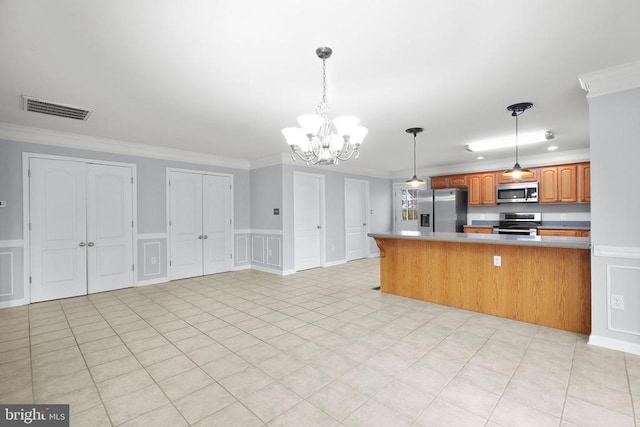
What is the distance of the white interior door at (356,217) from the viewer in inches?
301

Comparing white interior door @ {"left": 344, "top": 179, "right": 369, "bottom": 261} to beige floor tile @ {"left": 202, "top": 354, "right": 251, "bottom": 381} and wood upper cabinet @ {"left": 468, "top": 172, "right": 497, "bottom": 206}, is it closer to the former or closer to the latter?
wood upper cabinet @ {"left": 468, "top": 172, "right": 497, "bottom": 206}

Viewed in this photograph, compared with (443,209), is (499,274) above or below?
below

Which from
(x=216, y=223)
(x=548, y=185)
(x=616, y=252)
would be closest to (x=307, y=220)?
(x=216, y=223)

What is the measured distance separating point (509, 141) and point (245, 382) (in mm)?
5171

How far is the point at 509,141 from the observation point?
194 inches

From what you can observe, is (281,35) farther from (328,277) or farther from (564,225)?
(564,225)

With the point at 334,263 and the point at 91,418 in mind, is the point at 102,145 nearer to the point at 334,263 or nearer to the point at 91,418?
the point at 91,418

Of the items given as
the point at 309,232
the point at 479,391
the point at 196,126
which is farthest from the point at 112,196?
the point at 479,391

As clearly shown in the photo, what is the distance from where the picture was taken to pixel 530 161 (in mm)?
6410

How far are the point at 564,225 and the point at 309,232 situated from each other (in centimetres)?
540

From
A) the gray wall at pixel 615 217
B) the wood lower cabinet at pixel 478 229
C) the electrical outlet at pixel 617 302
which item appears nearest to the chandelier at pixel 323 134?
the gray wall at pixel 615 217

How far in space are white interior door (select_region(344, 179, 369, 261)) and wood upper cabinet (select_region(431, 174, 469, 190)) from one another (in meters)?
1.77

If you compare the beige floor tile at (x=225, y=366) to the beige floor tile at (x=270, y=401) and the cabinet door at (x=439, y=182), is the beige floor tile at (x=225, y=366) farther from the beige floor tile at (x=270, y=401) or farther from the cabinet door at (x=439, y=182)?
the cabinet door at (x=439, y=182)

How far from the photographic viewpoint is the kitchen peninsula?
3.12 m
